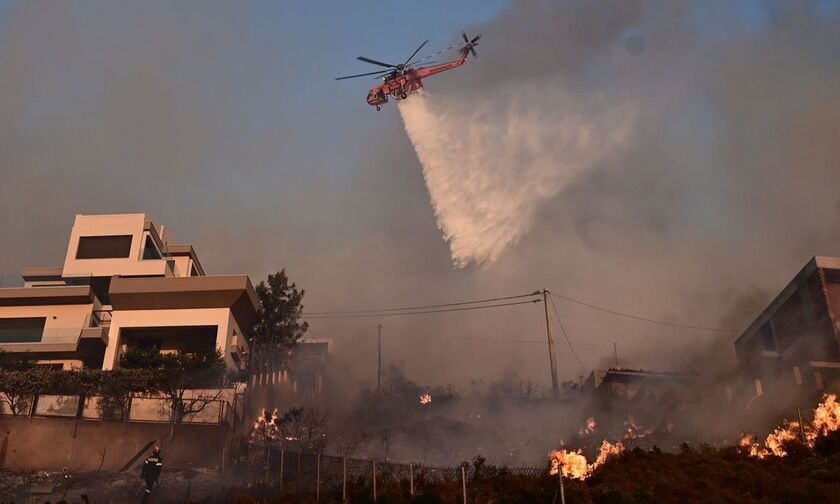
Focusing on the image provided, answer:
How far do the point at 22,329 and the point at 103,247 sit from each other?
810 cm

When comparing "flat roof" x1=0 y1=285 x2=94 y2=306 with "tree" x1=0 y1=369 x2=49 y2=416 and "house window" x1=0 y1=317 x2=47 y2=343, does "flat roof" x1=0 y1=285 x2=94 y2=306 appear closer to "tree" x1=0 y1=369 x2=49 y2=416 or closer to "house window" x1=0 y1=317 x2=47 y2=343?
"house window" x1=0 y1=317 x2=47 y2=343

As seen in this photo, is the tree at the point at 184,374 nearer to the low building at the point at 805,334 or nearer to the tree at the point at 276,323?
the tree at the point at 276,323

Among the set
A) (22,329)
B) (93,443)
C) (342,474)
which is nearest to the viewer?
(342,474)

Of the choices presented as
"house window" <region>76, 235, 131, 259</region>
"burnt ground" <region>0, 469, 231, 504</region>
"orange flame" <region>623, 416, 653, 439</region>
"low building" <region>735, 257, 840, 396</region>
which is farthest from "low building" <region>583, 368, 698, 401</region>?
"house window" <region>76, 235, 131, 259</region>

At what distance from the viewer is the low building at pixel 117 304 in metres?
48.3

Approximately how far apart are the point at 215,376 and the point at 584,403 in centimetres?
2715

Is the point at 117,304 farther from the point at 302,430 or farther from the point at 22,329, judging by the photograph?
the point at 302,430

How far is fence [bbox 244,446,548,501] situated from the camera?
86.6 feet

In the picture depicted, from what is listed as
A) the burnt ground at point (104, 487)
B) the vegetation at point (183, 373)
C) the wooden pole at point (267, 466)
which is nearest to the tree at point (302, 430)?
the vegetation at point (183, 373)

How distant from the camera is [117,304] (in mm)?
48906

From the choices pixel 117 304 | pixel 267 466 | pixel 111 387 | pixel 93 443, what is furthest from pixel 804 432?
pixel 117 304

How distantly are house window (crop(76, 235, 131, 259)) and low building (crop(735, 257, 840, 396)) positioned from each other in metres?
44.8

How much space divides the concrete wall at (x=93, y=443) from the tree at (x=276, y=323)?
59.7ft

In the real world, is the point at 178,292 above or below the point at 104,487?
above
